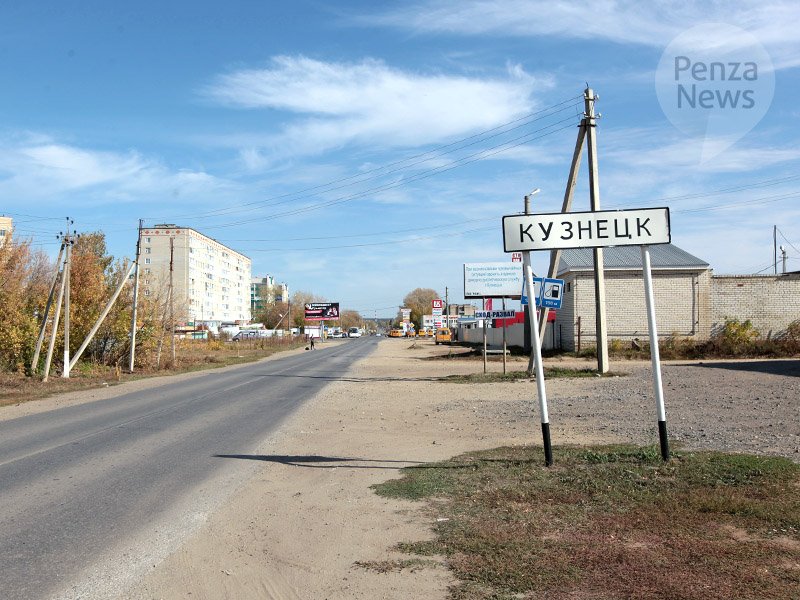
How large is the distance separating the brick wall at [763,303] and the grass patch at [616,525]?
31.5 m

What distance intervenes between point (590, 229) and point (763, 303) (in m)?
→ 33.0

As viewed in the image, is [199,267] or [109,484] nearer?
[109,484]

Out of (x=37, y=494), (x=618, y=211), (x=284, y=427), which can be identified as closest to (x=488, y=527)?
(x=618, y=211)

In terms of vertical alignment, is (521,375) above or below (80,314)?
below

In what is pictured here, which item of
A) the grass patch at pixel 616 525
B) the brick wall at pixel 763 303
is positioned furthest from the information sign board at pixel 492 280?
the grass patch at pixel 616 525

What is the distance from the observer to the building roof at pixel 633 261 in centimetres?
3759

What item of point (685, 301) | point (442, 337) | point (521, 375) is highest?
point (685, 301)

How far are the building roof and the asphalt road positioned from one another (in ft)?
82.8

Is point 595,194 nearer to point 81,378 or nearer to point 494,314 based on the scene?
point 494,314

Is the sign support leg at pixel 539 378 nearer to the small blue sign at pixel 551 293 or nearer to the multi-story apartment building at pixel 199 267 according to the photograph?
the small blue sign at pixel 551 293

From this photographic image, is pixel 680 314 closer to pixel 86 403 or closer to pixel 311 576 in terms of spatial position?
pixel 86 403

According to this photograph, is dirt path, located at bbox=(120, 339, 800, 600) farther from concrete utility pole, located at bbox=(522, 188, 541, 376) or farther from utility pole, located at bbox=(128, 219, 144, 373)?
utility pole, located at bbox=(128, 219, 144, 373)

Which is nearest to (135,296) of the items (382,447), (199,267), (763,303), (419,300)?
(382,447)

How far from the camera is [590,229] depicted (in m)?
8.43
